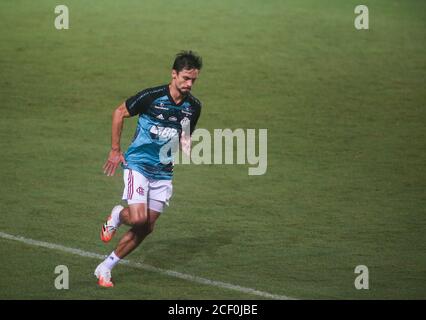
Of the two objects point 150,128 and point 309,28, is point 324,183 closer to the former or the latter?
point 150,128

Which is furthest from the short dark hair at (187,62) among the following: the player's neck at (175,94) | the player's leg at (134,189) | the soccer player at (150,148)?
the player's leg at (134,189)

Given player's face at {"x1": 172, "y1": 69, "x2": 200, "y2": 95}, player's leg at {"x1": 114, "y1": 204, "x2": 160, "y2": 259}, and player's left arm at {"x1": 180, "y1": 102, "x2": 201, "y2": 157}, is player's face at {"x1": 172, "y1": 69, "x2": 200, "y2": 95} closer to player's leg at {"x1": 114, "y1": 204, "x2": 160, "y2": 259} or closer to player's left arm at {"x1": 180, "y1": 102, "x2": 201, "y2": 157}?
player's left arm at {"x1": 180, "y1": 102, "x2": 201, "y2": 157}

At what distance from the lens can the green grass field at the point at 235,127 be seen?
1238cm

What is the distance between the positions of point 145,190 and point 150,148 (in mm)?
483

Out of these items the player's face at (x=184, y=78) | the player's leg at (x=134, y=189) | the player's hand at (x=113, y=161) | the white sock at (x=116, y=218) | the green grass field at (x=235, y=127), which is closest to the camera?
the player's hand at (x=113, y=161)

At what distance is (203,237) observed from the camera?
44.7 feet

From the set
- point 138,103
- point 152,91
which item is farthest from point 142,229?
point 152,91

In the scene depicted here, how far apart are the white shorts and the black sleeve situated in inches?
25.8

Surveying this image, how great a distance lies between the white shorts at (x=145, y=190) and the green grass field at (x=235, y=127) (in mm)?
891

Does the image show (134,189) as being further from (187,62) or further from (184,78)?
(187,62)

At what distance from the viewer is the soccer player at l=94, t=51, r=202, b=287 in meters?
11.5

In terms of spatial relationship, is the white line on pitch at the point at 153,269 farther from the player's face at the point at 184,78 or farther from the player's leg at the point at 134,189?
the player's face at the point at 184,78

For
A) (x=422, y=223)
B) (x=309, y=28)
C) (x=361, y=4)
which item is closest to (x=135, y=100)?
(x=422, y=223)

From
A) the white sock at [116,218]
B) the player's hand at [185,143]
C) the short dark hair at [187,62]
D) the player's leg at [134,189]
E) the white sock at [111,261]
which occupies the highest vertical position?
the short dark hair at [187,62]
